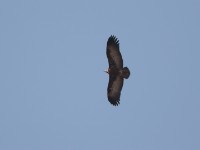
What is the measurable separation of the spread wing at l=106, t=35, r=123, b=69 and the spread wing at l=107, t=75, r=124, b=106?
0.68m

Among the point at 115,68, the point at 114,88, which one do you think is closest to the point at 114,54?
the point at 115,68

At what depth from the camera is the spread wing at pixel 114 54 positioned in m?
23.2

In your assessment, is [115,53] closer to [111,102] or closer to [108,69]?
[108,69]

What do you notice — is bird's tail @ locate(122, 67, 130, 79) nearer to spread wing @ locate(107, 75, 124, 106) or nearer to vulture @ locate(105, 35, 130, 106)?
vulture @ locate(105, 35, 130, 106)

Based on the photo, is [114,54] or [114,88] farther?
[114,88]

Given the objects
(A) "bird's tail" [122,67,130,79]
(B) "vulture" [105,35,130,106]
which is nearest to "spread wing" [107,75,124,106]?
(B) "vulture" [105,35,130,106]

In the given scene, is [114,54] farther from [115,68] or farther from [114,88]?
[114,88]

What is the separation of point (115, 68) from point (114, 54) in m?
0.71

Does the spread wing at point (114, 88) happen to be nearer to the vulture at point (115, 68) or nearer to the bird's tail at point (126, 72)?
the vulture at point (115, 68)

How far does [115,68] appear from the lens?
2331 cm

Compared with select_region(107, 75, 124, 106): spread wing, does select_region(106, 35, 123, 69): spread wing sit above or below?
above

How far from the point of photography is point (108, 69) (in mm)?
23688

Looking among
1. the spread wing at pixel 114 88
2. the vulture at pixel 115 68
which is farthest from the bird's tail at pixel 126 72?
the spread wing at pixel 114 88

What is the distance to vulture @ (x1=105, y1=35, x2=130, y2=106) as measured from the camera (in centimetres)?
2315
